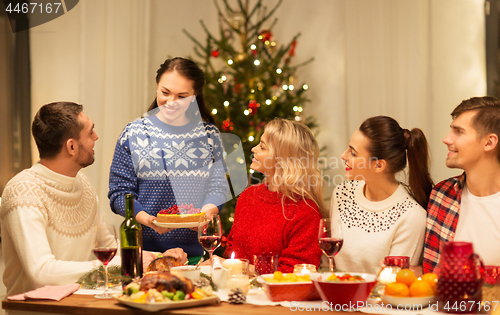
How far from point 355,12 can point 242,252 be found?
3.21m

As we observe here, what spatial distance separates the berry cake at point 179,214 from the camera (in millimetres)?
2172

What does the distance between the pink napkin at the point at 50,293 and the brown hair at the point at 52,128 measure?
2.13 ft

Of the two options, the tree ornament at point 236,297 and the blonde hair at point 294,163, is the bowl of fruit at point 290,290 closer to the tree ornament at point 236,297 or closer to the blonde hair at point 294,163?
the tree ornament at point 236,297

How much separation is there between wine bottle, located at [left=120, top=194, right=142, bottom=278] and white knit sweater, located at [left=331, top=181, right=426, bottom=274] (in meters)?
0.90

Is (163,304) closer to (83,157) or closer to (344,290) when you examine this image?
(344,290)

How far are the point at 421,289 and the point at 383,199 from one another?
863 millimetres

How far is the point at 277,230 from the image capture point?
7.22ft

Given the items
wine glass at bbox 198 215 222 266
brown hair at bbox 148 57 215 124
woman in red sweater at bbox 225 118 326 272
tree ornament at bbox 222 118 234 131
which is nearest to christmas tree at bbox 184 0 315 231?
tree ornament at bbox 222 118 234 131

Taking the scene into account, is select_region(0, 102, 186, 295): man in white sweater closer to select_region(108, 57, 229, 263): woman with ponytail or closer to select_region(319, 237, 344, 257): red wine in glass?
select_region(108, 57, 229, 263): woman with ponytail

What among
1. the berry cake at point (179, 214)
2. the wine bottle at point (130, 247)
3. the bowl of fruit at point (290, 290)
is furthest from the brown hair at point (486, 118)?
the wine bottle at point (130, 247)

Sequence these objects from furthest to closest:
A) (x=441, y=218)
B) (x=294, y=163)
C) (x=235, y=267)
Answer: (x=294, y=163) < (x=441, y=218) < (x=235, y=267)

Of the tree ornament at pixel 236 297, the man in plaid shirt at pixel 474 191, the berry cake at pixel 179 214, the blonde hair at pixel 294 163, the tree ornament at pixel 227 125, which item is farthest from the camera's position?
the tree ornament at pixel 227 125

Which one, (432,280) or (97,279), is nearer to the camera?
(432,280)

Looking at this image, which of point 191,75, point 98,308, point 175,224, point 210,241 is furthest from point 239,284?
point 191,75
